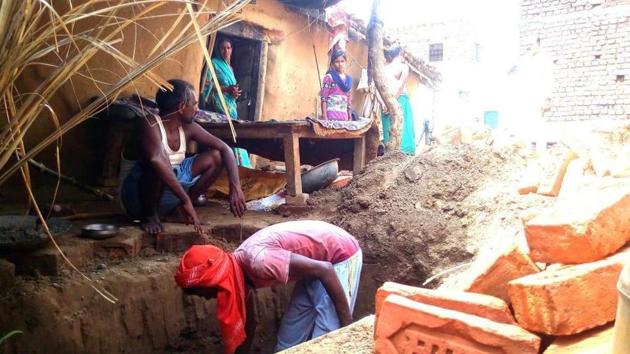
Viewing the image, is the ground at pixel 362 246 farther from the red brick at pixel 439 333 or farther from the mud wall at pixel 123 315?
the red brick at pixel 439 333

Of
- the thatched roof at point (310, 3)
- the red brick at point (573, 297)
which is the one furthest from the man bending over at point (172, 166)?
the thatched roof at point (310, 3)

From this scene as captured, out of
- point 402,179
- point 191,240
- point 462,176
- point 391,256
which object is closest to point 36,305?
point 191,240

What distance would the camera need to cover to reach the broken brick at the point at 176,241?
3.60 m

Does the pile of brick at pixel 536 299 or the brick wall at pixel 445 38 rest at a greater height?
the brick wall at pixel 445 38

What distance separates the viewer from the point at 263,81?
7.23m

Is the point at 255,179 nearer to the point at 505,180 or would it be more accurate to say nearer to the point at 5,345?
the point at 505,180

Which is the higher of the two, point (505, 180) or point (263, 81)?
point (263, 81)

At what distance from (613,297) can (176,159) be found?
10.5 feet

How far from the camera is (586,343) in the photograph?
132cm

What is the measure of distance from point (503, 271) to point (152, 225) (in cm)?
271

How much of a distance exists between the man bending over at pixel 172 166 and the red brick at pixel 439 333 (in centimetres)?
227

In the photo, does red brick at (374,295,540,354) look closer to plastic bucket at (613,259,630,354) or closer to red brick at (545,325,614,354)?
red brick at (545,325,614,354)

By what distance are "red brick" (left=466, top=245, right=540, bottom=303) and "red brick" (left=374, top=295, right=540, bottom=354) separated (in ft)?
0.64

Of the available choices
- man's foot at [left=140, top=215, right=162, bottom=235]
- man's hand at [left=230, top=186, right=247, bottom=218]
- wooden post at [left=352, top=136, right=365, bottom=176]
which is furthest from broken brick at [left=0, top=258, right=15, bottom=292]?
wooden post at [left=352, top=136, right=365, bottom=176]
